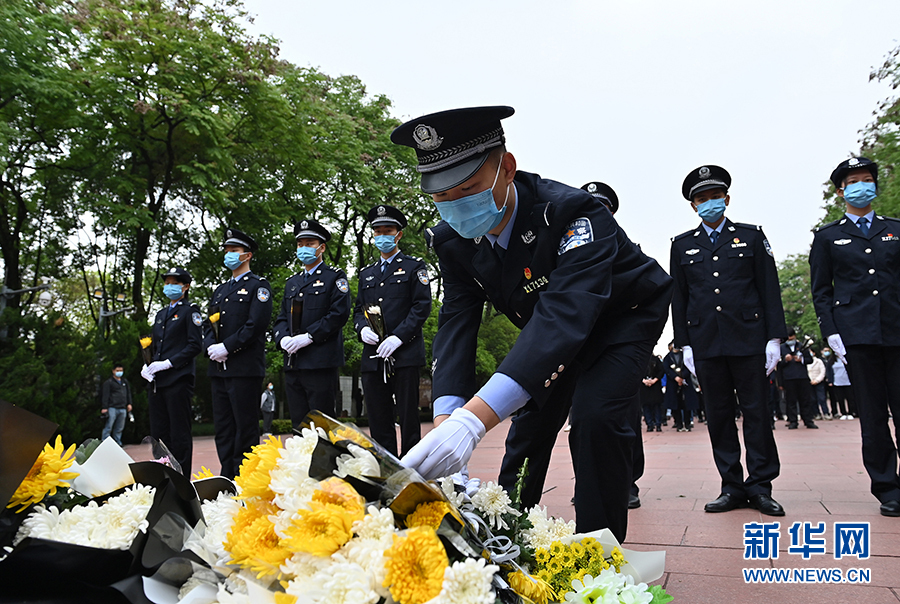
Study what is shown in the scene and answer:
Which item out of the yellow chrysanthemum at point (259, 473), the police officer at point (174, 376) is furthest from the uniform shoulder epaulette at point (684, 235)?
the police officer at point (174, 376)

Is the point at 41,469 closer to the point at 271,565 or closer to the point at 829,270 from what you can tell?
the point at 271,565

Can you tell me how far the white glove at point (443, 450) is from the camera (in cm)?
187

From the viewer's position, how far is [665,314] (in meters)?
2.91

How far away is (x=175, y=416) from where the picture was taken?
734 centimetres

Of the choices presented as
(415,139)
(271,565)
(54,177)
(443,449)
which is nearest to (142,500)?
(271,565)

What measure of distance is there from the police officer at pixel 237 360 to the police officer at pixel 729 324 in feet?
13.5

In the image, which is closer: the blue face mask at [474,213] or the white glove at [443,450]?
the white glove at [443,450]

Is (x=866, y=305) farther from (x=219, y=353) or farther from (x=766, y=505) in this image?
(x=219, y=353)

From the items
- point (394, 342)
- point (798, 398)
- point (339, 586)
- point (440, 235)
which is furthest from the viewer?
point (798, 398)

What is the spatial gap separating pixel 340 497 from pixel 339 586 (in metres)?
0.19

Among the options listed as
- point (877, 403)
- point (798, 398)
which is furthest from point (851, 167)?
point (798, 398)

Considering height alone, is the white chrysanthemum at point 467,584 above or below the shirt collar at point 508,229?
below

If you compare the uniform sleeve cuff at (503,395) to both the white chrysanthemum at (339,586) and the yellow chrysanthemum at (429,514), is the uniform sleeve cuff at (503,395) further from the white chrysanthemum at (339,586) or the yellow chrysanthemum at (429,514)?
the white chrysanthemum at (339,586)

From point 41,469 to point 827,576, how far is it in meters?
3.11
